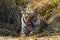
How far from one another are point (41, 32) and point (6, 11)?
12.2 feet

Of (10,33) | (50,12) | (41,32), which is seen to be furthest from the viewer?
(50,12)

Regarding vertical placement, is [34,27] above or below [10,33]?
above

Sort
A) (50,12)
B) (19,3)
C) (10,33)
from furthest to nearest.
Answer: (19,3) < (50,12) < (10,33)

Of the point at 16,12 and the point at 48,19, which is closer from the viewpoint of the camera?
the point at 48,19

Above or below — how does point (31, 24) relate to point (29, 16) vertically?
below

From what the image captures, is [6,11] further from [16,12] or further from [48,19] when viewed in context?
[48,19]

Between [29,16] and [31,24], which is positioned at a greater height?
[29,16]

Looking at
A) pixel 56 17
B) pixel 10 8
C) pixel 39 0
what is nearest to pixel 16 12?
pixel 10 8

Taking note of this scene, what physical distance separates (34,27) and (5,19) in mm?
3303

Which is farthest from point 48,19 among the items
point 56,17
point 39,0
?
point 39,0

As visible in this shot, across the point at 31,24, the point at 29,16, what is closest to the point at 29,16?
the point at 29,16

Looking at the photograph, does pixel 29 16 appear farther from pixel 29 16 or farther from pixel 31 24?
pixel 31 24

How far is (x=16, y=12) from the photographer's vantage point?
13.3 meters

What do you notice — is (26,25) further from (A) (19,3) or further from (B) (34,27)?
(A) (19,3)
